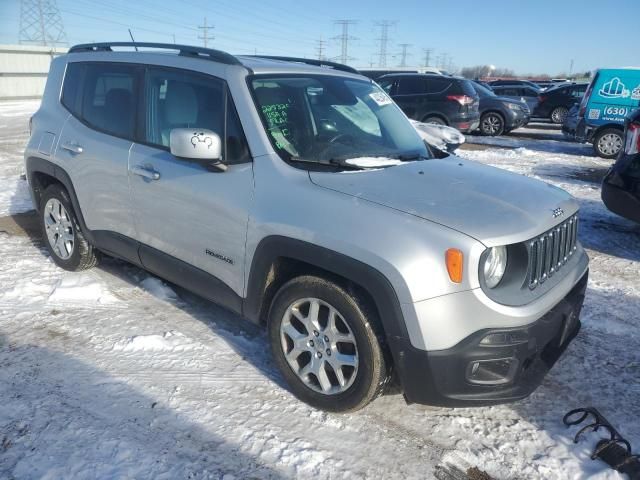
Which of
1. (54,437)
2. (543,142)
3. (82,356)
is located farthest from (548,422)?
(543,142)

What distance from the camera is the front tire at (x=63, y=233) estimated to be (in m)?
4.55

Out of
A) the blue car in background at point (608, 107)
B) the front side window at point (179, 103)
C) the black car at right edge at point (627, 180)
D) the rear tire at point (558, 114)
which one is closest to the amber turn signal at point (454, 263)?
the front side window at point (179, 103)

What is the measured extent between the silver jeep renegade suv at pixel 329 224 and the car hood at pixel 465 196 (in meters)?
0.01

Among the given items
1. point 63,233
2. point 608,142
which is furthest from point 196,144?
point 608,142

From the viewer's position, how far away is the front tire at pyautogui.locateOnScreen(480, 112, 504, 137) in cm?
1619

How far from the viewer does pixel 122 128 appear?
389 centimetres

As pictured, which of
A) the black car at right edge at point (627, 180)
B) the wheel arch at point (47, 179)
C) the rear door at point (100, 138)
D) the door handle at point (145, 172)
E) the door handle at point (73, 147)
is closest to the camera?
the door handle at point (145, 172)

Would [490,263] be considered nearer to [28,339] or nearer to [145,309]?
[145,309]

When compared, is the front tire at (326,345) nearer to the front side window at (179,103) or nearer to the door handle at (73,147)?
the front side window at (179,103)

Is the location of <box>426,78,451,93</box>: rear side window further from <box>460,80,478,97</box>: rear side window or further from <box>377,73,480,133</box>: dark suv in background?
<box>460,80,478,97</box>: rear side window

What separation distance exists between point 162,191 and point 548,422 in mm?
2726

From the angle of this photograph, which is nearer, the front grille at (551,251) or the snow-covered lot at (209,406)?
the snow-covered lot at (209,406)

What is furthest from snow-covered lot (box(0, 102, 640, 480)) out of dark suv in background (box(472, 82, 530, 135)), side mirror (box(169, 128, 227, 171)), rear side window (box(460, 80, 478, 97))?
dark suv in background (box(472, 82, 530, 135))

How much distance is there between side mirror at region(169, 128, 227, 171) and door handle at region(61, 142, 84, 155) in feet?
5.21
